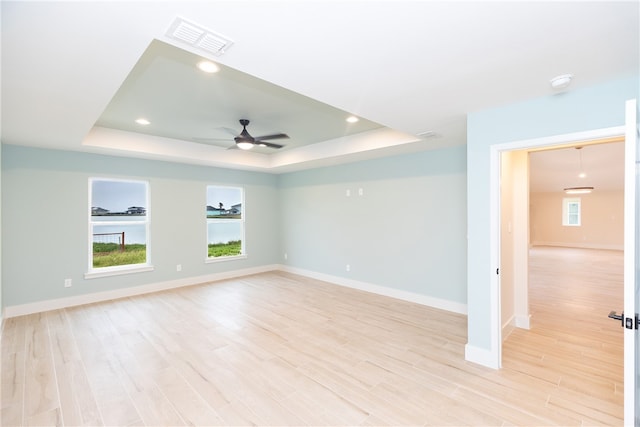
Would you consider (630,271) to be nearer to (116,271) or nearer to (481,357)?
(481,357)

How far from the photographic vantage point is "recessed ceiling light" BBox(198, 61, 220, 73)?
2398 mm

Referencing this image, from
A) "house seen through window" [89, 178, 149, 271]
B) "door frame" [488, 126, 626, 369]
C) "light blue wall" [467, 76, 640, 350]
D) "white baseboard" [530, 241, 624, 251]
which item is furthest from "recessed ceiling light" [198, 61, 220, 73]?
"white baseboard" [530, 241, 624, 251]

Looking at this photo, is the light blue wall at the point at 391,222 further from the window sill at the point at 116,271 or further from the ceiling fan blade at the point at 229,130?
the window sill at the point at 116,271

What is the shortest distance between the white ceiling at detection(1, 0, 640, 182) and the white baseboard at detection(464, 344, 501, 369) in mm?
2339

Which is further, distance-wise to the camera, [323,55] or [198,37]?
[323,55]

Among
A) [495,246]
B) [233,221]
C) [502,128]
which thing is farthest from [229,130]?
[495,246]

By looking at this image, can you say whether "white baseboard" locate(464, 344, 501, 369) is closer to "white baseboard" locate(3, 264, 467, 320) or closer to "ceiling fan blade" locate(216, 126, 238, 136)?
"white baseboard" locate(3, 264, 467, 320)

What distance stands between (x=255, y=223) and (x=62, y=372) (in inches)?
180

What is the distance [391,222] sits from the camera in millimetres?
5230

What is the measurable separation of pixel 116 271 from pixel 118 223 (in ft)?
2.70

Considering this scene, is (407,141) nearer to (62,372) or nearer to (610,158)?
(62,372)

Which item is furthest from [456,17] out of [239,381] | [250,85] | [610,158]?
[610,158]

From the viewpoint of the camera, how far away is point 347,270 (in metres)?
5.93

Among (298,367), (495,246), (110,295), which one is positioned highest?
(495,246)
